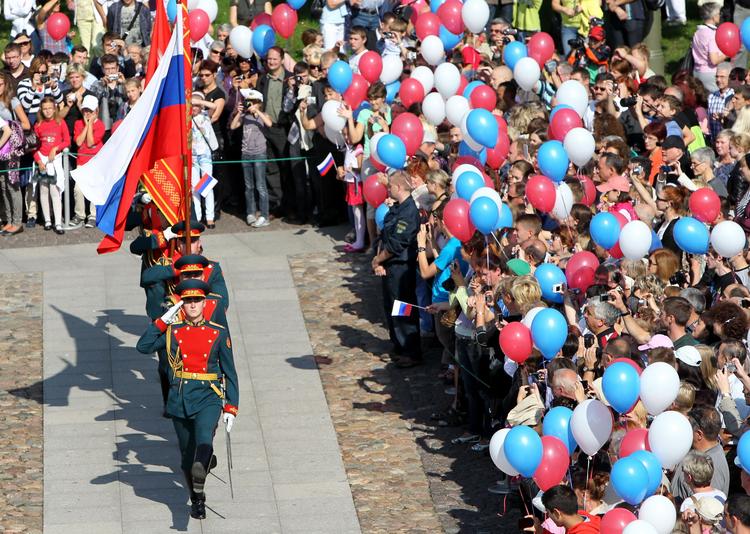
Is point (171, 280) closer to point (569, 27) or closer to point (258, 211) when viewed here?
point (258, 211)

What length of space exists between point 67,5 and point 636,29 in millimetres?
8365

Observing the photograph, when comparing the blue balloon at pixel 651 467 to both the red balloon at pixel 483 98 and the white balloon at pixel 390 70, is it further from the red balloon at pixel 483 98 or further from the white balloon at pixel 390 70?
the white balloon at pixel 390 70

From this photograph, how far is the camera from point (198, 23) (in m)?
18.7

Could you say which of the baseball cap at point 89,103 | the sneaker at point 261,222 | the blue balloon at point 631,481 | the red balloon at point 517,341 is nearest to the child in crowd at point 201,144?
the sneaker at point 261,222

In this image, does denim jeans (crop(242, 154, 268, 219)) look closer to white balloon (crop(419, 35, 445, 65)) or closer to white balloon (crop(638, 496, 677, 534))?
white balloon (crop(419, 35, 445, 65))

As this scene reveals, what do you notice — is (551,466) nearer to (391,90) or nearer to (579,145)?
(579,145)

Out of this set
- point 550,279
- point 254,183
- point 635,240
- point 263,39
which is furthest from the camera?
point 254,183

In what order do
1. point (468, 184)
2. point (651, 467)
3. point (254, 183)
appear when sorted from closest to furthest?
point (651, 467) → point (468, 184) → point (254, 183)

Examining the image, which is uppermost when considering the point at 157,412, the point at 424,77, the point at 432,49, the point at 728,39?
the point at 728,39

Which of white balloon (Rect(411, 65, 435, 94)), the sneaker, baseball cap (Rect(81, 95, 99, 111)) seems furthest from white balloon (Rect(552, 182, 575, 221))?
baseball cap (Rect(81, 95, 99, 111))

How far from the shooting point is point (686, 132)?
15492 millimetres

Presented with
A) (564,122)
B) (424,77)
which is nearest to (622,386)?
(564,122)

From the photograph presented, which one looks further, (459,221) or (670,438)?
(459,221)

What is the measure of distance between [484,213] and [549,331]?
5.78ft
